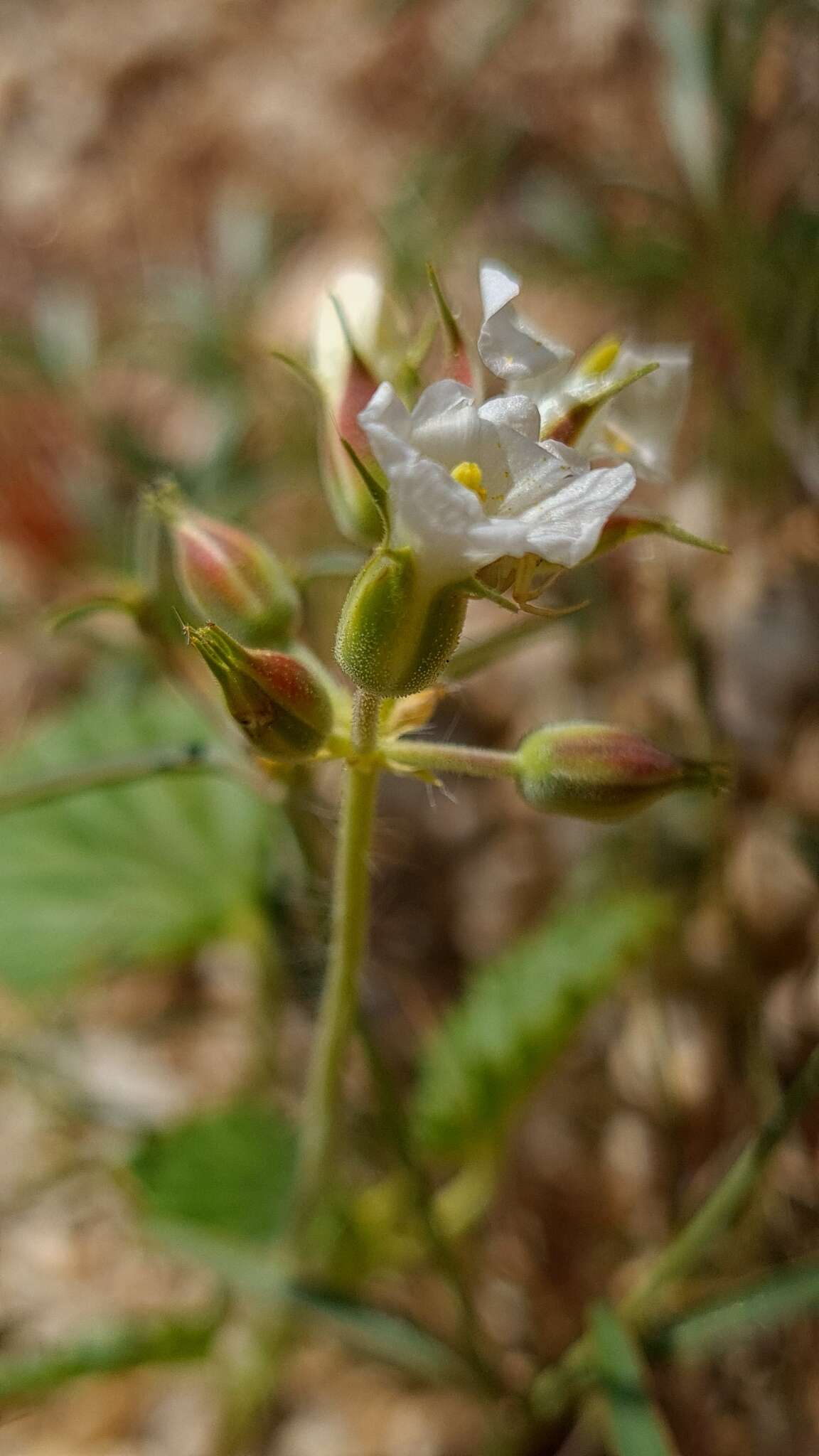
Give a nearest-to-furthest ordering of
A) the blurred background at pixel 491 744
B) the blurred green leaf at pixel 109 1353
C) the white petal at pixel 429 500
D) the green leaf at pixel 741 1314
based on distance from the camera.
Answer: the white petal at pixel 429 500
the green leaf at pixel 741 1314
the blurred green leaf at pixel 109 1353
the blurred background at pixel 491 744

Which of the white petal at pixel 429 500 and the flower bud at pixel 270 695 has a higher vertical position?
the white petal at pixel 429 500

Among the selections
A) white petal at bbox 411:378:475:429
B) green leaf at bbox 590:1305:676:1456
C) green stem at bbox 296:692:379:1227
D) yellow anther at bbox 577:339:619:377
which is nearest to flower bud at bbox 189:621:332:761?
green stem at bbox 296:692:379:1227

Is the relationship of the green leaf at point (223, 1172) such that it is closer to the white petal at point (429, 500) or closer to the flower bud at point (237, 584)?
the flower bud at point (237, 584)

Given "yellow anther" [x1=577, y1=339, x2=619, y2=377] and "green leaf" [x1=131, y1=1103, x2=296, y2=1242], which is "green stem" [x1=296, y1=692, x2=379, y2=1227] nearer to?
"green leaf" [x1=131, y1=1103, x2=296, y2=1242]

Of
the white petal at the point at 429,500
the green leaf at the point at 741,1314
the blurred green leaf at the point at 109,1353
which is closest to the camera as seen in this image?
the white petal at the point at 429,500

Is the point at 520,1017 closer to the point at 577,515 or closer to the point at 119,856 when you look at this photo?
the point at 119,856

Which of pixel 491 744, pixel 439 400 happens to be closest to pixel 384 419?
pixel 439 400

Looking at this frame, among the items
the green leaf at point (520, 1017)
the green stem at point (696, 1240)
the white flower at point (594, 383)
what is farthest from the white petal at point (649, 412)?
the green leaf at point (520, 1017)

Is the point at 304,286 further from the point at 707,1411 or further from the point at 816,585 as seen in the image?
the point at 707,1411
